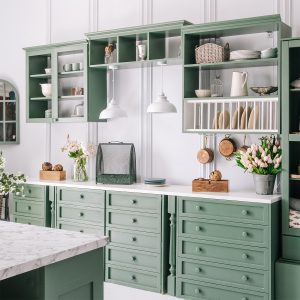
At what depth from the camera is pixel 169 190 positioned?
4.94 metres

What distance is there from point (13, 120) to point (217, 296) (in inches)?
146

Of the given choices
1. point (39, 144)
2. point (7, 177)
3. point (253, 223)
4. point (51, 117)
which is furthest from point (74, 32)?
point (253, 223)

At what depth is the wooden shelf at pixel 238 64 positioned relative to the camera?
183 inches

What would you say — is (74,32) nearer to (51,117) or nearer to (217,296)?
(51,117)

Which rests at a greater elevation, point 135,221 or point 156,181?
point 156,181

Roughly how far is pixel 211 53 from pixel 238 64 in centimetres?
28

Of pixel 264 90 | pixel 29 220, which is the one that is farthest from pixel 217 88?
pixel 29 220

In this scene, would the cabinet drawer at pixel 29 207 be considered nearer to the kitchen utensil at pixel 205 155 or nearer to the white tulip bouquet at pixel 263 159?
the kitchen utensil at pixel 205 155

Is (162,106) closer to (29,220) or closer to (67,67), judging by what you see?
(67,67)

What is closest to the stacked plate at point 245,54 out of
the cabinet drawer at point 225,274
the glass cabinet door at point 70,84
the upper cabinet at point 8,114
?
the glass cabinet door at point 70,84

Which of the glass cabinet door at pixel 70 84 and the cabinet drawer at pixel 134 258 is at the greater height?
the glass cabinet door at pixel 70 84

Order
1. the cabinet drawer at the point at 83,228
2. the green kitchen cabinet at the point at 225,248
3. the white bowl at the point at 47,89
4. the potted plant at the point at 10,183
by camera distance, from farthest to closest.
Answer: the white bowl at the point at 47,89, the potted plant at the point at 10,183, the cabinet drawer at the point at 83,228, the green kitchen cabinet at the point at 225,248

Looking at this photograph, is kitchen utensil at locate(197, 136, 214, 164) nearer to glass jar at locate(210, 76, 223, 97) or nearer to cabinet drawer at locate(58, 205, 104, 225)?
glass jar at locate(210, 76, 223, 97)

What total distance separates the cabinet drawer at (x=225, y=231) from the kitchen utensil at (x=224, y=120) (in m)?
0.96
